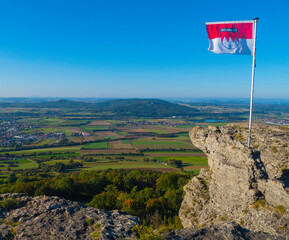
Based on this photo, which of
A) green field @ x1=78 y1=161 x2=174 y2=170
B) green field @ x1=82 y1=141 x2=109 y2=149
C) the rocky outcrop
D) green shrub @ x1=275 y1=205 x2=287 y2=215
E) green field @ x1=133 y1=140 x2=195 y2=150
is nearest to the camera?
green shrub @ x1=275 y1=205 x2=287 y2=215

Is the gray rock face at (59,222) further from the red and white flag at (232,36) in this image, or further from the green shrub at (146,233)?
the red and white flag at (232,36)

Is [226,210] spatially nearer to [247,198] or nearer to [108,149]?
[247,198]

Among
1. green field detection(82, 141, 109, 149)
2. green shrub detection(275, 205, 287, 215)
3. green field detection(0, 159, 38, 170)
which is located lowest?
green field detection(0, 159, 38, 170)

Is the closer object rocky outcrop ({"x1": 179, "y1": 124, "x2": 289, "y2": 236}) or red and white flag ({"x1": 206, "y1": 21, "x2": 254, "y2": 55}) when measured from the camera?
rocky outcrop ({"x1": 179, "y1": 124, "x2": 289, "y2": 236})

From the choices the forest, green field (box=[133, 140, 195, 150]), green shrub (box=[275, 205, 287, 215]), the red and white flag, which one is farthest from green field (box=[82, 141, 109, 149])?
green shrub (box=[275, 205, 287, 215])

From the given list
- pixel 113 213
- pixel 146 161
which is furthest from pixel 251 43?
pixel 146 161

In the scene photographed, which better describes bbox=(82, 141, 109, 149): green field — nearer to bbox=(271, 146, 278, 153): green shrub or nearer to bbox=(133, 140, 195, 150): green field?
bbox=(133, 140, 195, 150): green field

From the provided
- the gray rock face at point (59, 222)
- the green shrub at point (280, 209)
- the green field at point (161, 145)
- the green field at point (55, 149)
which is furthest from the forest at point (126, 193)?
the green field at point (161, 145)
